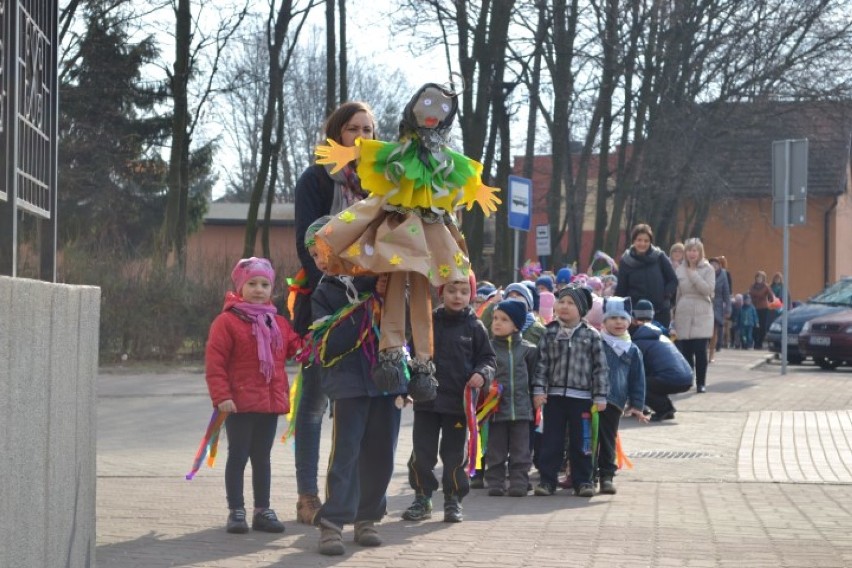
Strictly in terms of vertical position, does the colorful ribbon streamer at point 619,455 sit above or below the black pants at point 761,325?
below

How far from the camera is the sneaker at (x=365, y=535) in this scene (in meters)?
6.97

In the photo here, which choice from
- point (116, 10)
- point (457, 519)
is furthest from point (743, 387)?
point (116, 10)

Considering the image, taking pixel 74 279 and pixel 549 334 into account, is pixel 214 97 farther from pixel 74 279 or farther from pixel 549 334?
pixel 549 334

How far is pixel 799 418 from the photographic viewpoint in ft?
47.5

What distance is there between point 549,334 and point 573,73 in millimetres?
21755

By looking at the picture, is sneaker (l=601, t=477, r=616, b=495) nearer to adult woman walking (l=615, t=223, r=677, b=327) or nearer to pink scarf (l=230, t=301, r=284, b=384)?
pink scarf (l=230, t=301, r=284, b=384)

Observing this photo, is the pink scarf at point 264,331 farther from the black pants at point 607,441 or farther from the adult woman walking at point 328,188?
the black pants at point 607,441

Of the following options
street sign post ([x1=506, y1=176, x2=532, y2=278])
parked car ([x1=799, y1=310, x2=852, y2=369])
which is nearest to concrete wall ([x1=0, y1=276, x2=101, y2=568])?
street sign post ([x1=506, y1=176, x2=532, y2=278])

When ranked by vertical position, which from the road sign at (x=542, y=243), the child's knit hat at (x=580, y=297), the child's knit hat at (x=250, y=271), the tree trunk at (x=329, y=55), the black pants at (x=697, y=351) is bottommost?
the black pants at (x=697, y=351)

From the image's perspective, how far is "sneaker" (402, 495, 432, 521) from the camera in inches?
317

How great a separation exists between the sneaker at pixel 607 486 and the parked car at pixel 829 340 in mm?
16079

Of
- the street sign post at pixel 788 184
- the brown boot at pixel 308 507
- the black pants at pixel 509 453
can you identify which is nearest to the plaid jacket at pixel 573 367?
the black pants at pixel 509 453

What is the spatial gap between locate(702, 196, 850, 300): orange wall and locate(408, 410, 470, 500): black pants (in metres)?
44.6

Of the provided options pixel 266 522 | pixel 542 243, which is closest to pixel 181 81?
pixel 542 243
